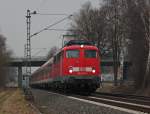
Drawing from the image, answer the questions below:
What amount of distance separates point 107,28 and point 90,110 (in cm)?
4767

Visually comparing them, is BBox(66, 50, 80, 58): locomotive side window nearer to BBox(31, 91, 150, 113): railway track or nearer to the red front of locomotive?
the red front of locomotive

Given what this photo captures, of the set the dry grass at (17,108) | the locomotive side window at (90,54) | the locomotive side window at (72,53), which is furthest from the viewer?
the locomotive side window at (72,53)

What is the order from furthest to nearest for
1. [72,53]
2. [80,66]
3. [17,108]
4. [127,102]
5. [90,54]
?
1. [72,53]
2. [90,54]
3. [80,66]
4. [127,102]
5. [17,108]

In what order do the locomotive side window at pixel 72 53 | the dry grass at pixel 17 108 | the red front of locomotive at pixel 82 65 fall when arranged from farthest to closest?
the locomotive side window at pixel 72 53
the red front of locomotive at pixel 82 65
the dry grass at pixel 17 108

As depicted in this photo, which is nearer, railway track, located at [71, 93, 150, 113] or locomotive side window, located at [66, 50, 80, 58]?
railway track, located at [71, 93, 150, 113]

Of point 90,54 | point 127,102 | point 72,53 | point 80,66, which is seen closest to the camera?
point 127,102

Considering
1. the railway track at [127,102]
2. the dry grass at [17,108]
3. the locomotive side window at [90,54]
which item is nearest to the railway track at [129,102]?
the railway track at [127,102]

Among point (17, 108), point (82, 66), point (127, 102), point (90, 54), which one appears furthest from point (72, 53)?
point (17, 108)

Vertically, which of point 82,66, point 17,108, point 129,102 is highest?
point 82,66

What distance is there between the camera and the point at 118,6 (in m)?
61.9

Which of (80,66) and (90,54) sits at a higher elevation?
(90,54)

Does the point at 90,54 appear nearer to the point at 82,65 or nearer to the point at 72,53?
the point at 82,65

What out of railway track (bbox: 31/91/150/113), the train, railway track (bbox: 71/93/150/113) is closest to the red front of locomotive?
the train

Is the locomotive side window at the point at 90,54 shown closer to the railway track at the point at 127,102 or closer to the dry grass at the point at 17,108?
the railway track at the point at 127,102
